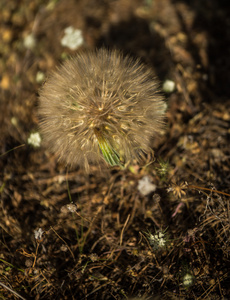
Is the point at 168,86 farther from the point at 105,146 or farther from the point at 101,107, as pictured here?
the point at 105,146

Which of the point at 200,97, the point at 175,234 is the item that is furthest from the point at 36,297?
the point at 200,97

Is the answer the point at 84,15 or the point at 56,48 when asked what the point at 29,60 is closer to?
the point at 56,48

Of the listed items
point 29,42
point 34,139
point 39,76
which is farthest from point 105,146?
point 29,42

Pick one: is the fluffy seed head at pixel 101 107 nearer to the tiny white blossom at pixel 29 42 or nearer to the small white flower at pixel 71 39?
the small white flower at pixel 71 39

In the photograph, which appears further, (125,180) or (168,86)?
(168,86)

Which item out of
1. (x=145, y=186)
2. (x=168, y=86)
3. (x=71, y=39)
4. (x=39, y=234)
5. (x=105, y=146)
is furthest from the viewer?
(x=71, y=39)
